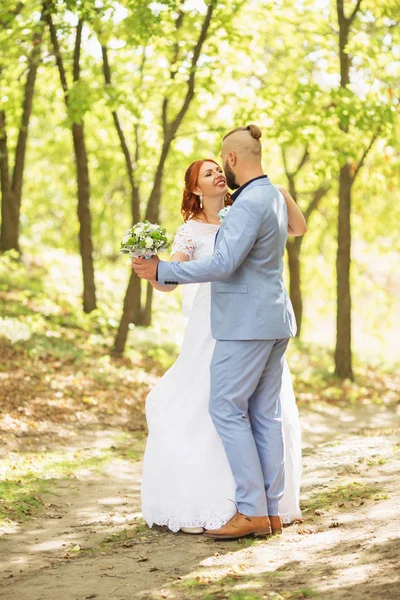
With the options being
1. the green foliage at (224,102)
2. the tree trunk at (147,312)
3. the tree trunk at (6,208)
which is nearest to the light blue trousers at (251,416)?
Answer: the green foliage at (224,102)

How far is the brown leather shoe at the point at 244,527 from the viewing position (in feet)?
14.6

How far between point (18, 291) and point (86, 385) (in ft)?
12.9

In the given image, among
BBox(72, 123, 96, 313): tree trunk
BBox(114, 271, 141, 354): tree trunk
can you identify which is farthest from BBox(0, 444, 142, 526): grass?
BBox(72, 123, 96, 313): tree trunk

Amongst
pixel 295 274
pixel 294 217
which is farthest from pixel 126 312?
pixel 294 217

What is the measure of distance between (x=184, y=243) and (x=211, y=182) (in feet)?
1.53

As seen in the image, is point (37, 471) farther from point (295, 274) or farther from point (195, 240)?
point (295, 274)

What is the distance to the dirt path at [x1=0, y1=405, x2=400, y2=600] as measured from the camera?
360 cm

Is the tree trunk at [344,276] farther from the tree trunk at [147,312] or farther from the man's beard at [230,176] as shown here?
the man's beard at [230,176]

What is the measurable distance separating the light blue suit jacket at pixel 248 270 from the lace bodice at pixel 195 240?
47 cm

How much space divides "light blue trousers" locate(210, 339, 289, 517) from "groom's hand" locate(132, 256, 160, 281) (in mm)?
561

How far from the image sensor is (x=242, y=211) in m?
4.32

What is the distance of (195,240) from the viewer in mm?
4957

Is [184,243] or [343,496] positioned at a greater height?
[184,243]

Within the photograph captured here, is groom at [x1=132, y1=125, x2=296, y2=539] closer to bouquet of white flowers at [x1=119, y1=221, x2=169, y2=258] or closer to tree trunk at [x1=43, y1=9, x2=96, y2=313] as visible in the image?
bouquet of white flowers at [x1=119, y1=221, x2=169, y2=258]
